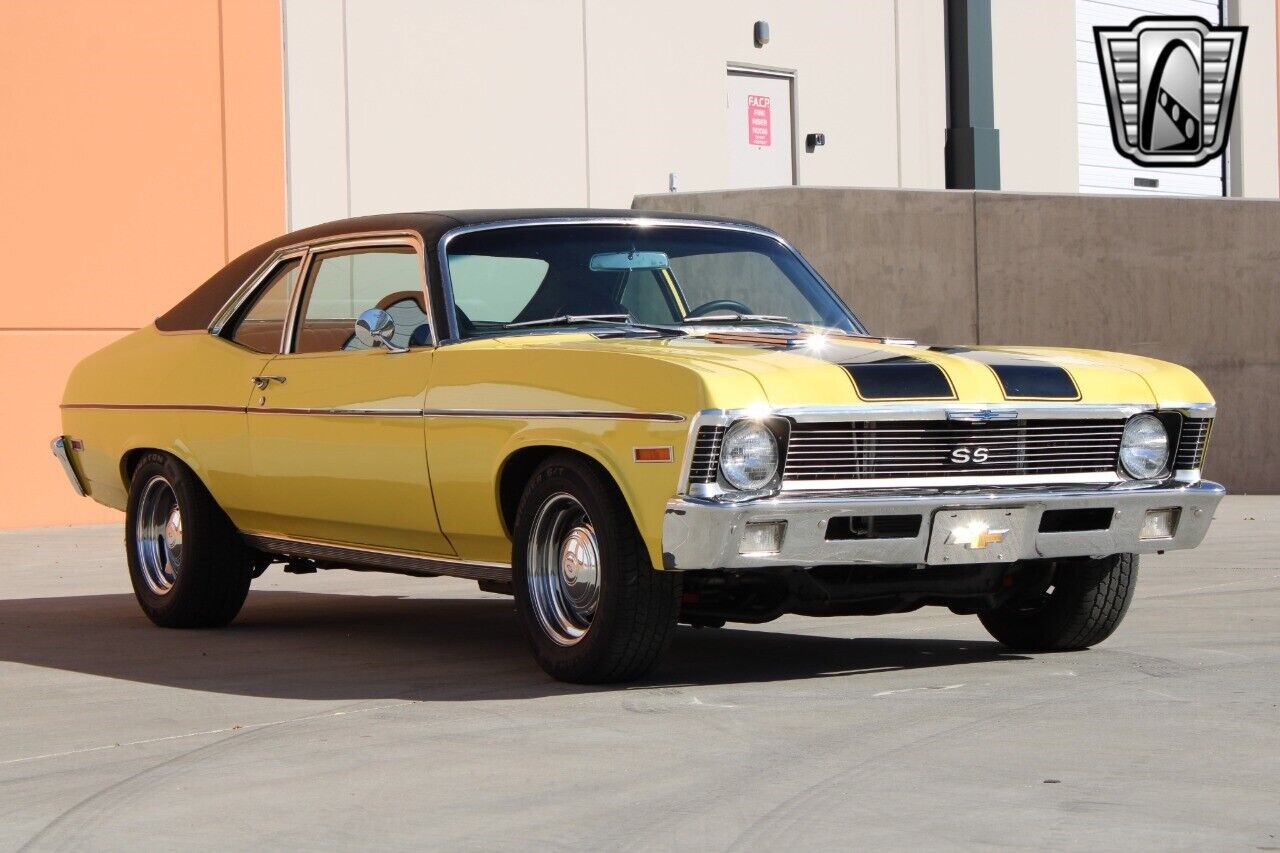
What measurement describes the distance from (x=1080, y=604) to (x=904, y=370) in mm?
1359

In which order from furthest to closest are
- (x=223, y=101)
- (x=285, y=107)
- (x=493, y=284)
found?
(x=285, y=107) → (x=223, y=101) → (x=493, y=284)

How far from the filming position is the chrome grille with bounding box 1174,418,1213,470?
22.6 feet

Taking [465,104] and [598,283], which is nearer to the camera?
[598,283]

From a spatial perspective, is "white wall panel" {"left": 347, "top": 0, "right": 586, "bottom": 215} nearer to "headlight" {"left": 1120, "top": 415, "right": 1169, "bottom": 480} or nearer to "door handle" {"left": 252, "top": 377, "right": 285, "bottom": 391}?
"door handle" {"left": 252, "top": 377, "right": 285, "bottom": 391}

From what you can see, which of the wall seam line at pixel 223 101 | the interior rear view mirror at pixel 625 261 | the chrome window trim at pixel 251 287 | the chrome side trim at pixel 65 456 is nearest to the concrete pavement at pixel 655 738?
the chrome side trim at pixel 65 456

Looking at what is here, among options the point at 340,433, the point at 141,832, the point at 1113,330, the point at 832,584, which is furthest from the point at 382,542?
the point at 1113,330

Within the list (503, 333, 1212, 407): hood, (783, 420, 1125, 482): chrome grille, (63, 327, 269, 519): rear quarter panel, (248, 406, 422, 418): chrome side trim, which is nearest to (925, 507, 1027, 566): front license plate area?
(783, 420, 1125, 482): chrome grille

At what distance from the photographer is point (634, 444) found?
20.1ft

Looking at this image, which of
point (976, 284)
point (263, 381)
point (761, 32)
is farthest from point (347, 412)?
point (761, 32)

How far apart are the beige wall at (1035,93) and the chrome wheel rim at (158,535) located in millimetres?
13010

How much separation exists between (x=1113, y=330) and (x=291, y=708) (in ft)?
34.4

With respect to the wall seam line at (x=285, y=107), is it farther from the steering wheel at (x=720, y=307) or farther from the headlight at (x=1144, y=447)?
the headlight at (x=1144, y=447)

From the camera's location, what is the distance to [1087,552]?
660cm

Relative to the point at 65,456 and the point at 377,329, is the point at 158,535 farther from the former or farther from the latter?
the point at 377,329
